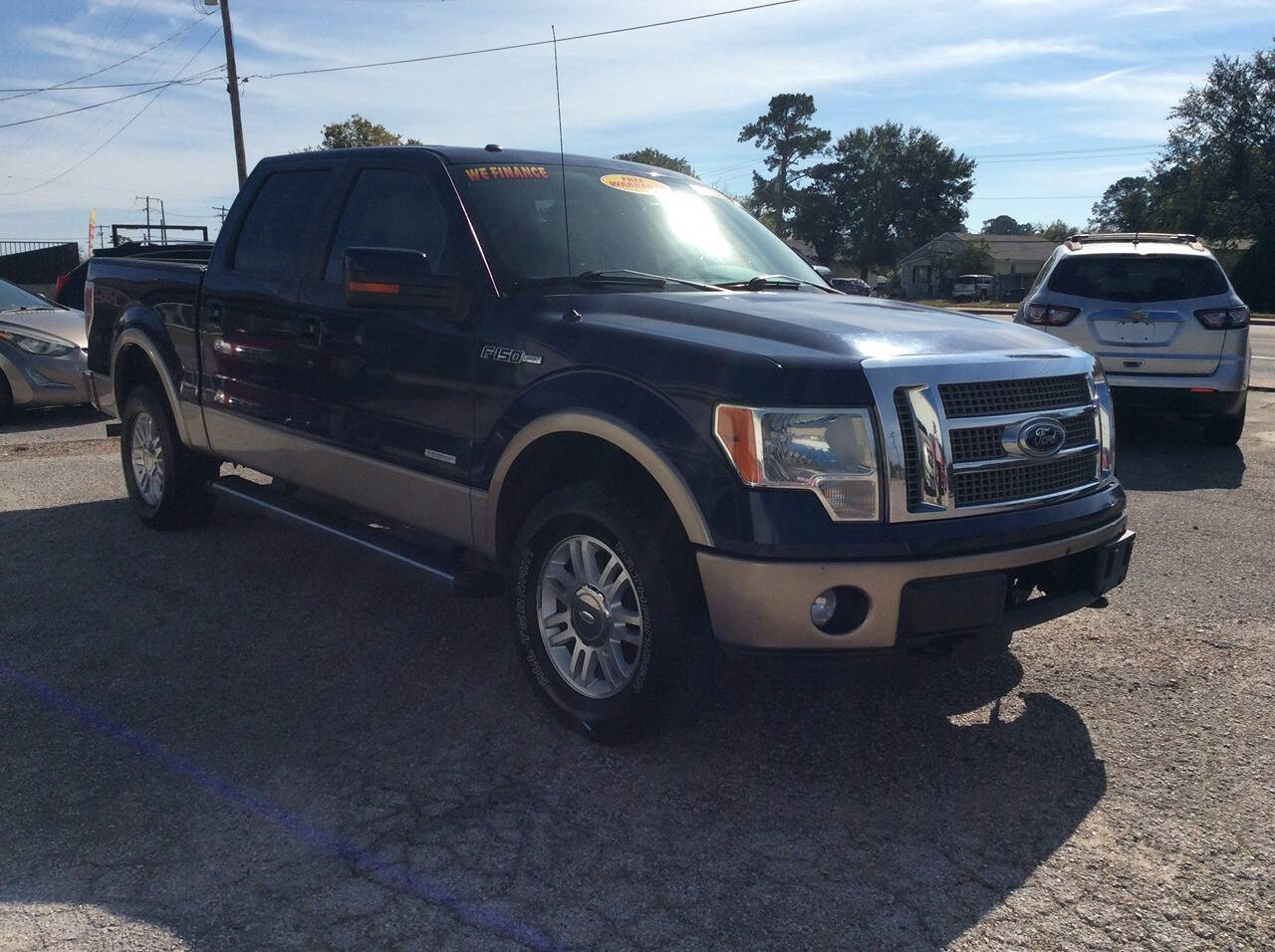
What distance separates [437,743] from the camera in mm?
3848

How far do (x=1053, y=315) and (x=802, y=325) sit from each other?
6.43 metres

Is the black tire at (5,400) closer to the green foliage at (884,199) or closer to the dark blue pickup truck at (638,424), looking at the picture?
the dark blue pickup truck at (638,424)

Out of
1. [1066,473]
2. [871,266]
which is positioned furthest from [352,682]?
[871,266]

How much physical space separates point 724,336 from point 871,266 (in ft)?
304

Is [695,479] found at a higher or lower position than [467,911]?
higher

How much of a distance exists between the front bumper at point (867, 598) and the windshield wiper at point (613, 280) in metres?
1.41

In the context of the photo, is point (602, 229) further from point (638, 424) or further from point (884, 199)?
point (884, 199)

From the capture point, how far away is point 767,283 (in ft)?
15.4

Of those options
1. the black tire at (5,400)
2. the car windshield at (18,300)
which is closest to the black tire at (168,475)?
the black tire at (5,400)

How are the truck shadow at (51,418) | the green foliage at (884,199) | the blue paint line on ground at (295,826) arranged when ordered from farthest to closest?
the green foliage at (884,199), the truck shadow at (51,418), the blue paint line on ground at (295,826)

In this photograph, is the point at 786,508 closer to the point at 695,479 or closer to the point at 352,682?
the point at 695,479

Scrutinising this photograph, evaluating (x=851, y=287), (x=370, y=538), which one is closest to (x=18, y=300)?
(x=370, y=538)

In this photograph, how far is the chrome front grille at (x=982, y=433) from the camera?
3.26 m

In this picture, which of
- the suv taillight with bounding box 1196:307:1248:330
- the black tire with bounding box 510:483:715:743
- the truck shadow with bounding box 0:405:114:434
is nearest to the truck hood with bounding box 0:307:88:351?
the truck shadow with bounding box 0:405:114:434
